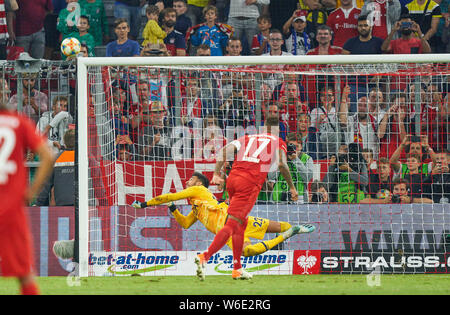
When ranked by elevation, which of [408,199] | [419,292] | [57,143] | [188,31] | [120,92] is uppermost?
[188,31]

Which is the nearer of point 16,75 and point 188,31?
point 16,75

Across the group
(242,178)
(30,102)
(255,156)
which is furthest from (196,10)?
(242,178)

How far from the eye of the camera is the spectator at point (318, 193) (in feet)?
38.8

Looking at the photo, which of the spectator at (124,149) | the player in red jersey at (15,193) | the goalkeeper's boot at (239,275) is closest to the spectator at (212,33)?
the spectator at (124,149)

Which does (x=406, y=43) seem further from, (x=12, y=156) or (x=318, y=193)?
(x=12, y=156)

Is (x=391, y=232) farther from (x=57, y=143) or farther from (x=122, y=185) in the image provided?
(x=57, y=143)

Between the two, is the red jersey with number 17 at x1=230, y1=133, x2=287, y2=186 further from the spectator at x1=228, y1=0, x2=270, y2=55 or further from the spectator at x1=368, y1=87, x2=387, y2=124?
the spectator at x1=228, y1=0, x2=270, y2=55

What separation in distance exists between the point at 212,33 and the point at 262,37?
0.92 meters

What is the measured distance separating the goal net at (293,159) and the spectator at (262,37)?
2084 mm

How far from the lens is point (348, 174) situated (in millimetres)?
11969

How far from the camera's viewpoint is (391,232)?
11719 millimetres

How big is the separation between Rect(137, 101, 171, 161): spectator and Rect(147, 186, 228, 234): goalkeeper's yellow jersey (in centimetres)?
112

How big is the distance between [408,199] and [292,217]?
5.81ft
